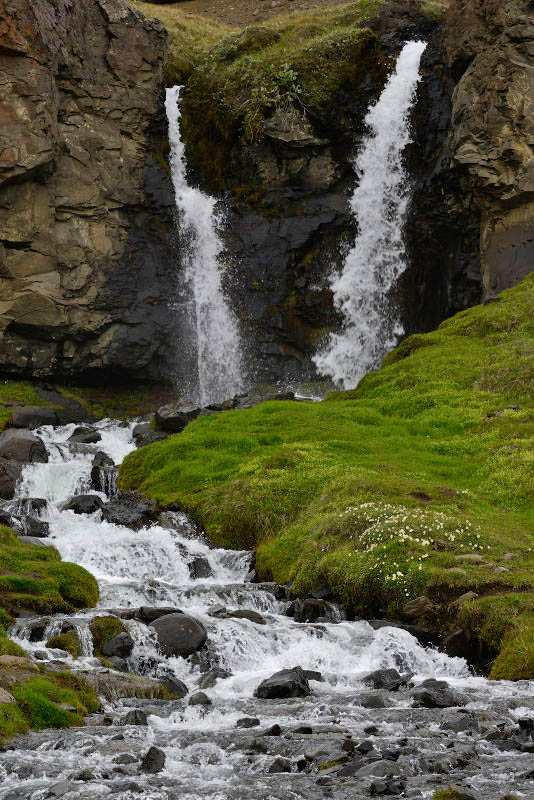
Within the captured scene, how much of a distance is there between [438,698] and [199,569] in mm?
9333

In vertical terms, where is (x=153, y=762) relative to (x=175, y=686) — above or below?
above

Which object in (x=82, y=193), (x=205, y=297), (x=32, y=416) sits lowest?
(x=32, y=416)

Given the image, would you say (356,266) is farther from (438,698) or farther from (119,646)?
(438,698)

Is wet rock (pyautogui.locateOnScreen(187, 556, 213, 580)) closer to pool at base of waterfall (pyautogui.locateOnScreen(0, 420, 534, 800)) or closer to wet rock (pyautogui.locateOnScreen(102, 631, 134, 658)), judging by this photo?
pool at base of waterfall (pyautogui.locateOnScreen(0, 420, 534, 800))

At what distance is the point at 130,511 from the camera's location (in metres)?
24.5

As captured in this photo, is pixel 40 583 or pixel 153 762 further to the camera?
pixel 40 583

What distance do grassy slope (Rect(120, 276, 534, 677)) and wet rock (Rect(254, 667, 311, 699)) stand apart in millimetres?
3076

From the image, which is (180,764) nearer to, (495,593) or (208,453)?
(495,593)

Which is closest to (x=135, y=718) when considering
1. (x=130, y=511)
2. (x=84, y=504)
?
(x=130, y=511)

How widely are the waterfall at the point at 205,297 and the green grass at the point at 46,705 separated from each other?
33.4 m

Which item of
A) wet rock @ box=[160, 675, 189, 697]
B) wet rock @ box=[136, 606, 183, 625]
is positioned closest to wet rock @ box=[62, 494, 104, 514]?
wet rock @ box=[136, 606, 183, 625]

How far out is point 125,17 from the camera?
4656 centimetres

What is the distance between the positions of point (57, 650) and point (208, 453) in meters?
13.7

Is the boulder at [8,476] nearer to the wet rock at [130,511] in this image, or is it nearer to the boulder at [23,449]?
the boulder at [23,449]
